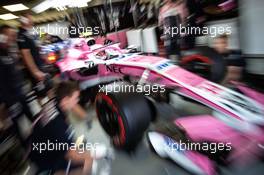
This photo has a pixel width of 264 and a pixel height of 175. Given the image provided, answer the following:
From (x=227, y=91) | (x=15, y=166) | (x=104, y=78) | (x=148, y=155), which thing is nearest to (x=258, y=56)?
(x=227, y=91)

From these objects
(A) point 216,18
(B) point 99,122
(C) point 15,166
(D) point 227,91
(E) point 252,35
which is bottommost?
(C) point 15,166

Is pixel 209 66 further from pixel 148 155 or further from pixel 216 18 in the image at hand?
pixel 148 155

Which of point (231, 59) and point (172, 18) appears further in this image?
point (231, 59)

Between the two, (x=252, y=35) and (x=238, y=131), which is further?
(x=252, y=35)

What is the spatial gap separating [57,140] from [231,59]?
44.9 inches

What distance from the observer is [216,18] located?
152 cm

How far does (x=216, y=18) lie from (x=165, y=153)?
1.00 metres

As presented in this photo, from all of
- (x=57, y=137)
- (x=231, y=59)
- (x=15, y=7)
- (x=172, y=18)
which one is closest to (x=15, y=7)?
(x=15, y=7)

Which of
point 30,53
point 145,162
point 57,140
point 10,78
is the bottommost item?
point 145,162

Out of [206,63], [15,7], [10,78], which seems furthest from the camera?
[206,63]

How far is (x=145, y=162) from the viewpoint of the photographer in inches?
41.7

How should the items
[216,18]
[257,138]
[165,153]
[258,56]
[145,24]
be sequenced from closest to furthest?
[257,138] → [165,153] → [145,24] → [258,56] → [216,18]

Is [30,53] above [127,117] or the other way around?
above

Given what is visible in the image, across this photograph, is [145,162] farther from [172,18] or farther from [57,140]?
[172,18]
